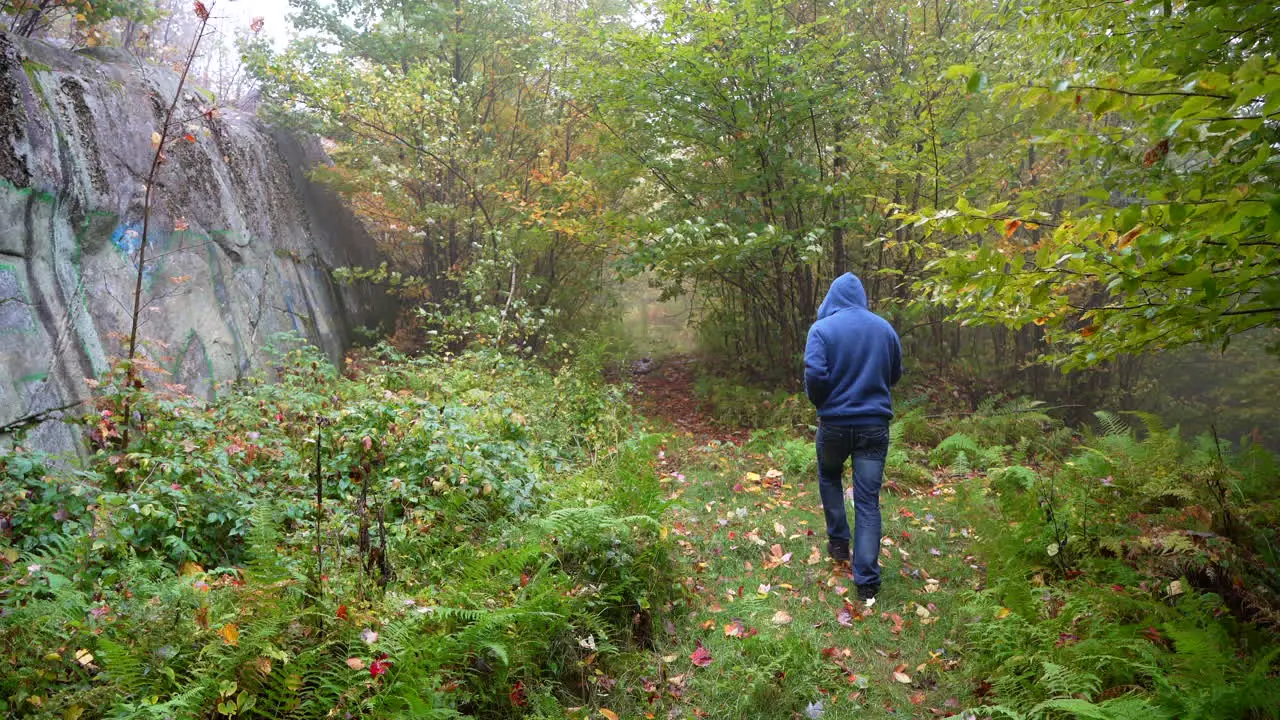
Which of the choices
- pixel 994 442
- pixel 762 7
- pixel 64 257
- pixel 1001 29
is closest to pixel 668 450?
pixel 994 442

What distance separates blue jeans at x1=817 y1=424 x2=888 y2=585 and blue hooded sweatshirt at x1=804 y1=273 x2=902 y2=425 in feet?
0.30

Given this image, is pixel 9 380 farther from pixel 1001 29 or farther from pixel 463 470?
pixel 1001 29

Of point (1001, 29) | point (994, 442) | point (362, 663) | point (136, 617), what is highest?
point (1001, 29)

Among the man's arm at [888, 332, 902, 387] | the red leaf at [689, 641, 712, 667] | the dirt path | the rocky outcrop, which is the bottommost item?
the dirt path

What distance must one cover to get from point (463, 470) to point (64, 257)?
4520mm

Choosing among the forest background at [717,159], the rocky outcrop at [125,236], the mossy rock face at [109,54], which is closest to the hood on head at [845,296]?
the forest background at [717,159]

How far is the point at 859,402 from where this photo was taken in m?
4.86

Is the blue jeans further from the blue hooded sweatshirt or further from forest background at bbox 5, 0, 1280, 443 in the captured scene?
forest background at bbox 5, 0, 1280, 443

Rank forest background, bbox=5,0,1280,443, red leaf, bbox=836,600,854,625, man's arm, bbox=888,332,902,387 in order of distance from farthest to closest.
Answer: forest background, bbox=5,0,1280,443 < man's arm, bbox=888,332,902,387 < red leaf, bbox=836,600,854,625

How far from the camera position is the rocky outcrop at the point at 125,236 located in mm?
5664

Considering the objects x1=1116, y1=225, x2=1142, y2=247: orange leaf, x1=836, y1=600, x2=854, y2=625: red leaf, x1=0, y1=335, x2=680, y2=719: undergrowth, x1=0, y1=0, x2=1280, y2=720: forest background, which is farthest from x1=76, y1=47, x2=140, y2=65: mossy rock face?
x1=1116, y1=225, x2=1142, y2=247: orange leaf

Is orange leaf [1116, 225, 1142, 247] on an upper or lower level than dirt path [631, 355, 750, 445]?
upper

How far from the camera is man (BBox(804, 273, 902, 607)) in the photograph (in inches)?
190

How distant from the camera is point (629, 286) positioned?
64.5ft
